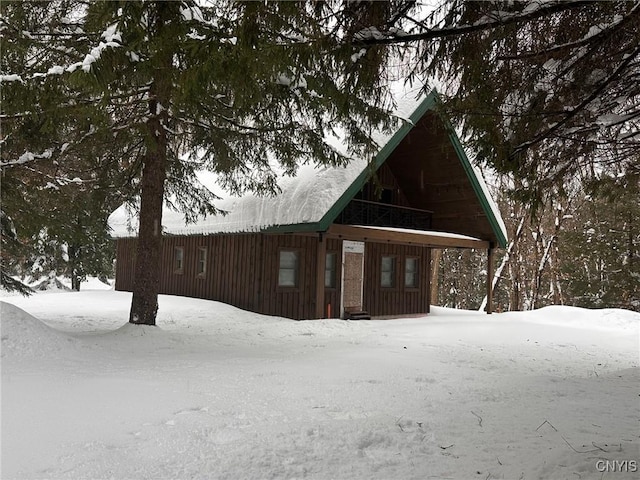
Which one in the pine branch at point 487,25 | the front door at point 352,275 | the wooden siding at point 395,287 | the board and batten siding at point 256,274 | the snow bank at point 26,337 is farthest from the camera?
the wooden siding at point 395,287

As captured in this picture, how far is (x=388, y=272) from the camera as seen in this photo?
17.3 metres

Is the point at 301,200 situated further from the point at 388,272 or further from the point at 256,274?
the point at 388,272

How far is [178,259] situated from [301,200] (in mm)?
7253

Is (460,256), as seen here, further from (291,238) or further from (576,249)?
(291,238)

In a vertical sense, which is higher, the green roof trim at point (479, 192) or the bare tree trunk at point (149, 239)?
the green roof trim at point (479, 192)

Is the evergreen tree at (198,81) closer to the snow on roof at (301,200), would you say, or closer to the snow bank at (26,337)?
the snow on roof at (301,200)

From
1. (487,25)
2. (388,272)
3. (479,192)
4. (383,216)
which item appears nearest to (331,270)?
(383,216)

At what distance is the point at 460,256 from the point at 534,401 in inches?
1107

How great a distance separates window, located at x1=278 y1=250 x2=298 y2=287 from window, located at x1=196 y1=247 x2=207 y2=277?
11.0 ft

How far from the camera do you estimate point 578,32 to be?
4.83 m

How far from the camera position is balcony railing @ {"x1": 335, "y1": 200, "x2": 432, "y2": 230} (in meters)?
15.1

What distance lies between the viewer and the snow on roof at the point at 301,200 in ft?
40.4

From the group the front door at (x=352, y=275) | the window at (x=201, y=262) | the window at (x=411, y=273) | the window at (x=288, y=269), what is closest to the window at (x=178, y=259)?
the window at (x=201, y=262)

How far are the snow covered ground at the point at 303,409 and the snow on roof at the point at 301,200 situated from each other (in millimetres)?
4107
